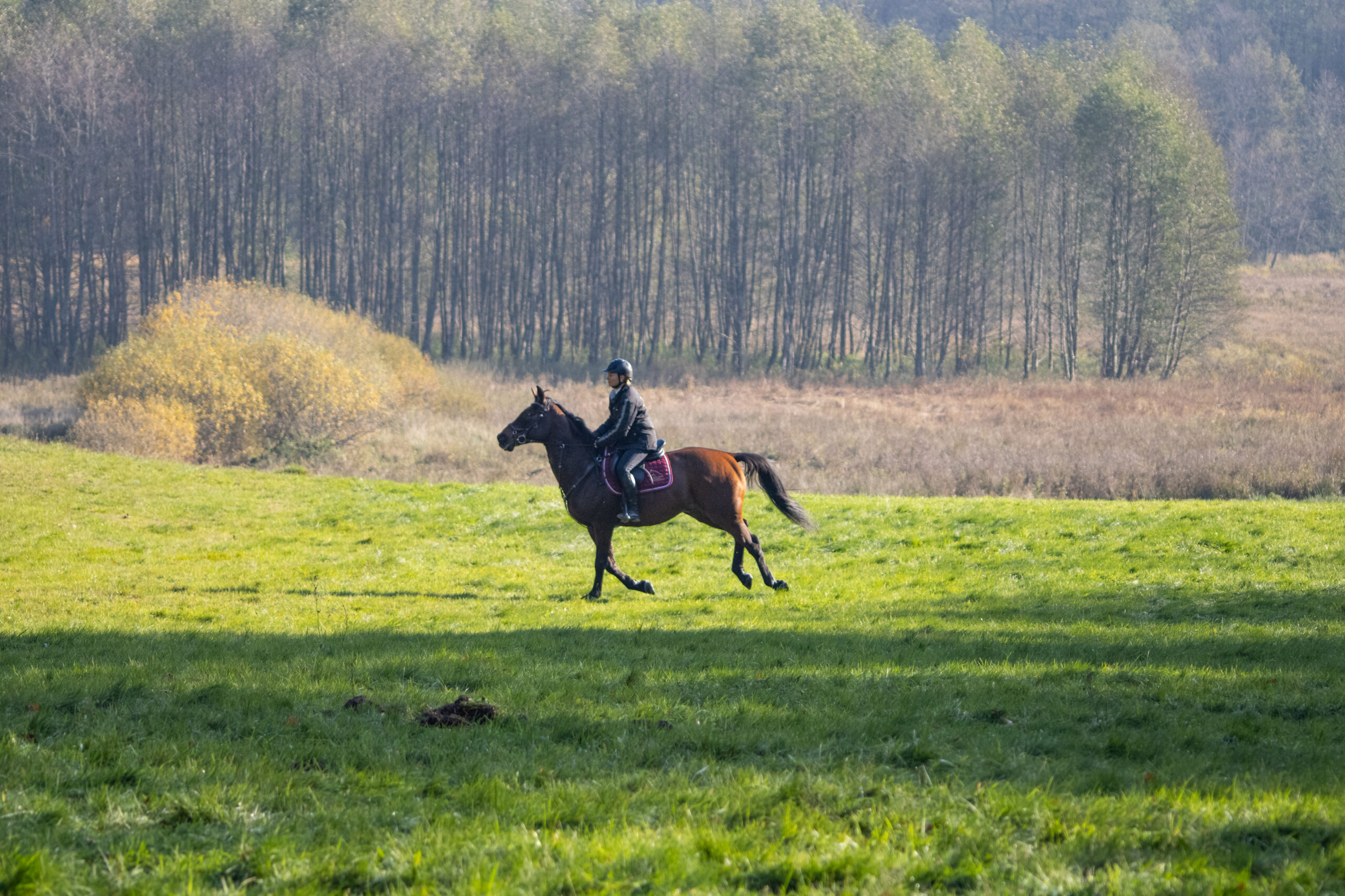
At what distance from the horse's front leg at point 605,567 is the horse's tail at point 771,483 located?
7.60 feet

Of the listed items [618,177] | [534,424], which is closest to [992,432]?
[534,424]

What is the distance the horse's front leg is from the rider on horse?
429 millimetres

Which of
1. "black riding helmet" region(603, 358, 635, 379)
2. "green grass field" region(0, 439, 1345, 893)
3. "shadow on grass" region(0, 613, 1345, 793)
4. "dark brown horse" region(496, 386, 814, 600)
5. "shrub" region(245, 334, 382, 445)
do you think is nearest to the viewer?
"green grass field" region(0, 439, 1345, 893)

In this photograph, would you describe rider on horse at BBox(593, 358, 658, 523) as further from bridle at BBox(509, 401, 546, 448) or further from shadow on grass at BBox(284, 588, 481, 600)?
shadow on grass at BBox(284, 588, 481, 600)

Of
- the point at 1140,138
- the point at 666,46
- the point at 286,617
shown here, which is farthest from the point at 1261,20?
the point at 286,617

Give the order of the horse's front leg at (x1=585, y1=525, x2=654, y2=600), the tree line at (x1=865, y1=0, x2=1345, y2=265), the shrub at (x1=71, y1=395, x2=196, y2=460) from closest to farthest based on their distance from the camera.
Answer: the horse's front leg at (x1=585, y1=525, x2=654, y2=600), the shrub at (x1=71, y1=395, x2=196, y2=460), the tree line at (x1=865, y1=0, x2=1345, y2=265)

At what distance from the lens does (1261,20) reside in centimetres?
11238

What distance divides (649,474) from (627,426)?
32.0 inches

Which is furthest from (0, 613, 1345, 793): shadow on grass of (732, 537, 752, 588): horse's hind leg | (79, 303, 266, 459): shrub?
(79, 303, 266, 459): shrub

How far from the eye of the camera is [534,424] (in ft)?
46.8

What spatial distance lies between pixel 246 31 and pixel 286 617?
60.4m

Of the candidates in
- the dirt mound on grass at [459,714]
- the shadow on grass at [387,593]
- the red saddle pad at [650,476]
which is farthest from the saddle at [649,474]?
the dirt mound on grass at [459,714]

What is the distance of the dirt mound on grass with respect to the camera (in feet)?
22.5

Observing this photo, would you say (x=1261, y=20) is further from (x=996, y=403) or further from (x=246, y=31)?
(x=246, y=31)
